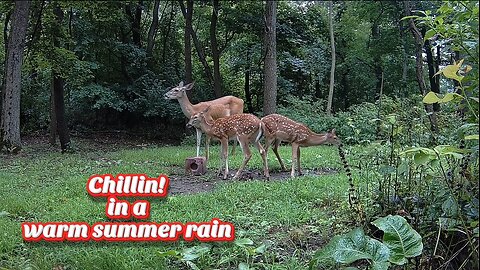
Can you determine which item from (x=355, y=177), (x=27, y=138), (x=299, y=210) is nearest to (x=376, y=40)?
(x=27, y=138)

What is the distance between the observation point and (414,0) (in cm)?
1662

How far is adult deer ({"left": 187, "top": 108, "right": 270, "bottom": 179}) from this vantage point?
7.11m

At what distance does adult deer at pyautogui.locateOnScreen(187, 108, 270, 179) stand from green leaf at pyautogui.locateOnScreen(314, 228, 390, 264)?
160 inches

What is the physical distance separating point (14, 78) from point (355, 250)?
9.73 metres

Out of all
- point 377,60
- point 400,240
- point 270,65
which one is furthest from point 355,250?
point 377,60

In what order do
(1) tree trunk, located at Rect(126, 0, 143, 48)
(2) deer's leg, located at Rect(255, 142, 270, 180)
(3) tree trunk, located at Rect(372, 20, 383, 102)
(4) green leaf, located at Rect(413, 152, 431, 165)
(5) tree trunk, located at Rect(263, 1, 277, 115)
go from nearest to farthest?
(4) green leaf, located at Rect(413, 152, 431, 165)
(2) deer's leg, located at Rect(255, 142, 270, 180)
(5) tree trunk, located at Rect(263, 1, 277, 115)
(1) tree trunk, located at Rect(126, 0, 143, 48)
(3) tree trunk, located at Rect(372, 20, 383, 102)

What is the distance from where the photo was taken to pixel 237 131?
7227 millimetres

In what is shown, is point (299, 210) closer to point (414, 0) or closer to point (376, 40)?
point (414, 0)

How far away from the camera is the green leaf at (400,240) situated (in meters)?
2.66

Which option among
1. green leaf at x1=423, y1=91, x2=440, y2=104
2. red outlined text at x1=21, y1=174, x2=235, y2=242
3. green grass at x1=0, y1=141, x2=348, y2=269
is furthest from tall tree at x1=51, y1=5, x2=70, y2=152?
green leaf at x1=423, y1=91, x2=440, y2=104

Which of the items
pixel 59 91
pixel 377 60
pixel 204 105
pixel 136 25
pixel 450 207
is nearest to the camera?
pixel 450 207

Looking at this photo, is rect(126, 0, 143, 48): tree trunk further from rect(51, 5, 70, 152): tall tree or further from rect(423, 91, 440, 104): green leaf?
rect(423, 91, 440, 104): green leaf

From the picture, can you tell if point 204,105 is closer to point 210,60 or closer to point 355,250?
point 355,250

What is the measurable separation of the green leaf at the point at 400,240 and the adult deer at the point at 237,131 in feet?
13.4
